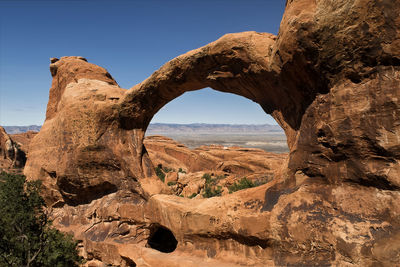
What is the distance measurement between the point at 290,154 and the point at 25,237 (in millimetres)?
8041

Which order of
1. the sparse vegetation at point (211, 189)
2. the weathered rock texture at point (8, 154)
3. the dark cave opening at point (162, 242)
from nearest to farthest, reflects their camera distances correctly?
the dark cave opening at point (162, 242) < the sparse vegetation at point (211, 189) < the weathered rock texture at point (8, 154)

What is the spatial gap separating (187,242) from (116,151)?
4932 millimetres

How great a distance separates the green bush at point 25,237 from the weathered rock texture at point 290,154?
0.99 m

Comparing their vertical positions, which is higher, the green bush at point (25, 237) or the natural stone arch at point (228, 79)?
the natural stone arch at point (228, 79)

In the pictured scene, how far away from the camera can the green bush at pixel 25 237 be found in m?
7.68

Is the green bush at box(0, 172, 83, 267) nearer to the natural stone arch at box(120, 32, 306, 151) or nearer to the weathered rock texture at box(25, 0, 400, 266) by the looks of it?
the weathered rock texture at box(25, 0, 400, 266)

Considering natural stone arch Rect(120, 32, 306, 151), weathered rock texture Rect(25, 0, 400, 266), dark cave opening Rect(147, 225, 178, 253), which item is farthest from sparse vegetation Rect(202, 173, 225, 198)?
natural stone arch Rect(120, 32, 306, 151)

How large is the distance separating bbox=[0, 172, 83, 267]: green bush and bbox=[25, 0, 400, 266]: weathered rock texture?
0.99m

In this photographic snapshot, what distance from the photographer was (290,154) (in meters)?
5.93

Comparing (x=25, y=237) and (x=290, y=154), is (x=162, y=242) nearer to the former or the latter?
(x=25, y=237)

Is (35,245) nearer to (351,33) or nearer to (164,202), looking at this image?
(164,202)

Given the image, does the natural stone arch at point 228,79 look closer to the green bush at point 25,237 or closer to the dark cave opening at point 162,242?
the green bush at point 25,237

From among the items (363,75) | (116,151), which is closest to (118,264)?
(116,151)

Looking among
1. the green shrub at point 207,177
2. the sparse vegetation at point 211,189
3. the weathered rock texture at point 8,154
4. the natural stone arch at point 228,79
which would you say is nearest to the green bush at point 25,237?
the natural stone arch at point 228,79
